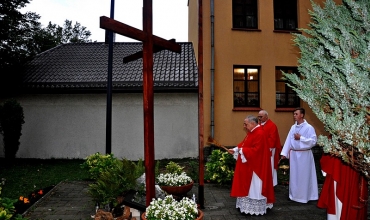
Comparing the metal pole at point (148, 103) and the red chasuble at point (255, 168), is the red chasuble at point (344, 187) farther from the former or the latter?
the metal pole at point (148, 103)

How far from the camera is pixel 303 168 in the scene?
6.98m

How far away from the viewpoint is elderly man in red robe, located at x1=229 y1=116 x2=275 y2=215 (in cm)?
575

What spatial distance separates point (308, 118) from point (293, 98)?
1043 mm

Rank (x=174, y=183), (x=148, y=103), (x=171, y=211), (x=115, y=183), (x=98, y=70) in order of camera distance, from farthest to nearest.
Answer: (x=98, y=70)
(x=174, y=183)
(x=115, y=183)
(x=148, y=103)
(x=171, y=211)

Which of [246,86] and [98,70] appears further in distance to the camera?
[98,70]

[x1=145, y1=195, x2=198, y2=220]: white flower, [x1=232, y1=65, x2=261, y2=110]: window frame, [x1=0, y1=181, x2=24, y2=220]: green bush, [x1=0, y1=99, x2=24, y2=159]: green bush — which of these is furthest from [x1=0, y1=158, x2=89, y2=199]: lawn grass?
[x1=232, y1=65, x2=261, y2=110]: window frame

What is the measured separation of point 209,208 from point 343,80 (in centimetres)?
386

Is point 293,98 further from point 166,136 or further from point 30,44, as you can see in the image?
point 30,44

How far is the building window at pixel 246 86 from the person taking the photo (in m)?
12.6

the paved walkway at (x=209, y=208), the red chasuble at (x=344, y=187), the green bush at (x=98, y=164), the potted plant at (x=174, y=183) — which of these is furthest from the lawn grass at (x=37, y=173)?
the red chasuble at (x=344, y=187)

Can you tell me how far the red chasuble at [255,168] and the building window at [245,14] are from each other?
815 centimetres

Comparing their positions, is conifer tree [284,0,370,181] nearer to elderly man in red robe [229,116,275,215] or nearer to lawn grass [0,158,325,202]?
elderly man in red robe [229,116,275,215]

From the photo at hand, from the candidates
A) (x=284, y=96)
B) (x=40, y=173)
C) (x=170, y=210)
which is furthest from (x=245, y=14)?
(x=170, y=210)

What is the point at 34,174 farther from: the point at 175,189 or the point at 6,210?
the point at 6,210
